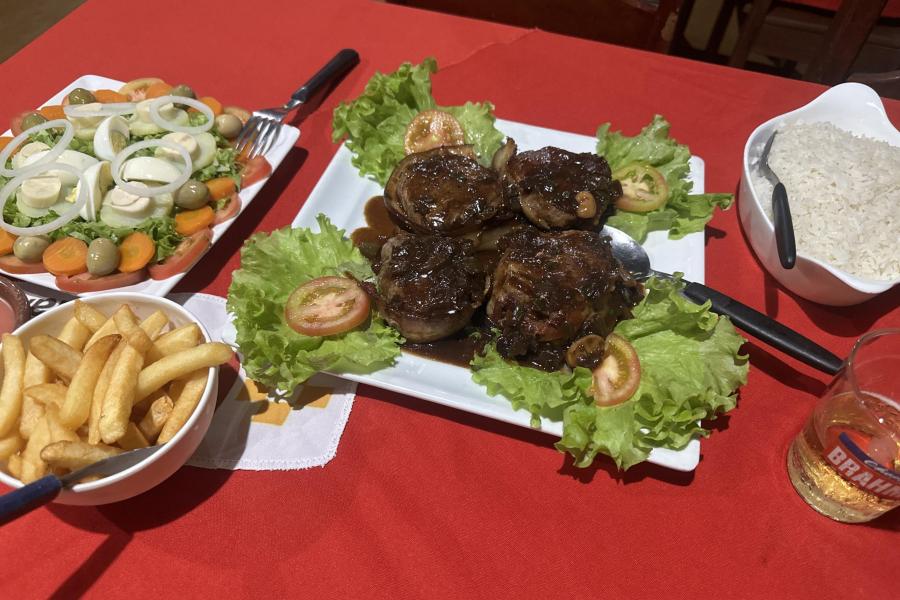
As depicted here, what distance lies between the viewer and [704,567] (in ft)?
7.66

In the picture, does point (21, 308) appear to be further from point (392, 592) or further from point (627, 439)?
point (627, 439)

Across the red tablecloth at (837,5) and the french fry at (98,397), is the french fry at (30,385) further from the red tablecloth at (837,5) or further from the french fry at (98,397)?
the red tablecloth at (837,5)

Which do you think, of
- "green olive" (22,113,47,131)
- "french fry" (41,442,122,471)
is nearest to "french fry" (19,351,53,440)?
"french fry" (41,442,122,471)

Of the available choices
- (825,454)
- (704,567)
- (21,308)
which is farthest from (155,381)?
(825,454)

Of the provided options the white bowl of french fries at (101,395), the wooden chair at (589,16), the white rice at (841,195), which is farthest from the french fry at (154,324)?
the wooden chair at (589,16)

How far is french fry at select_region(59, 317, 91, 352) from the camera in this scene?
2.39 metres

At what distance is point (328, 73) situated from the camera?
436cm

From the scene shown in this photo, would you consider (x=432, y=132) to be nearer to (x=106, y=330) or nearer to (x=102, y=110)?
(x=102, y=110)

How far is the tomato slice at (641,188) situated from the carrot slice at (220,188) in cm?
244

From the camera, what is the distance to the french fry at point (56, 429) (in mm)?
2012

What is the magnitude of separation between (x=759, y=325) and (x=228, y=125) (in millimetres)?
3495

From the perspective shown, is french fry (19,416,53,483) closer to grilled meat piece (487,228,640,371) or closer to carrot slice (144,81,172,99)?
grilled meat piece (487,228,640,371)

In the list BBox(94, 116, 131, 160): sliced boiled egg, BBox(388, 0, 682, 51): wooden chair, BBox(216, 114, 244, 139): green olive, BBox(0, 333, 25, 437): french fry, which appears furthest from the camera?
BBox(388, 0, 682, 51): wooden chair

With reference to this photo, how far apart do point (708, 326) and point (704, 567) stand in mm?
1087
